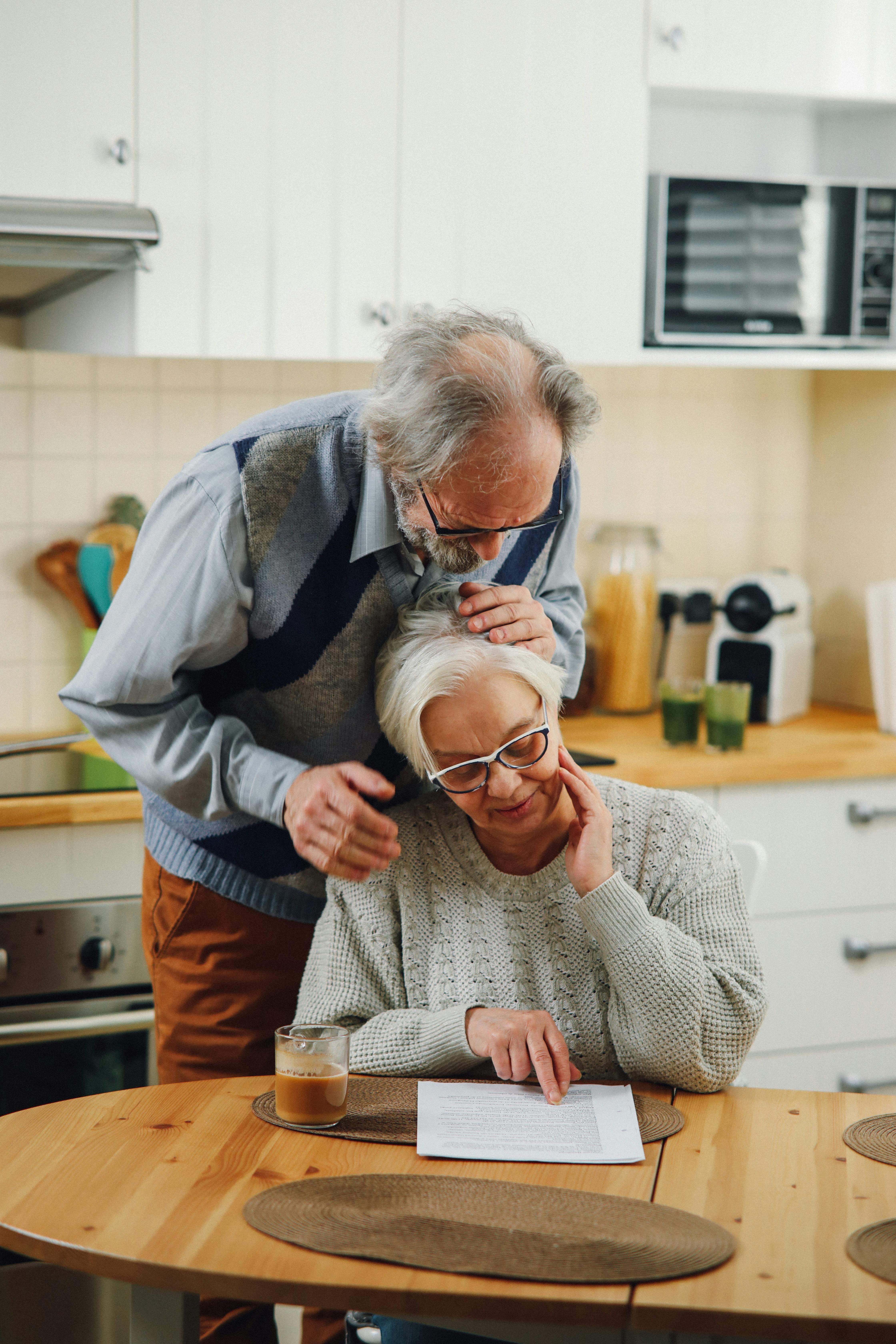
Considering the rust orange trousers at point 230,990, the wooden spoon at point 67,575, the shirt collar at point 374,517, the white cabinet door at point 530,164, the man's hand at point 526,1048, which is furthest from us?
the wooden spoon at point 67,575

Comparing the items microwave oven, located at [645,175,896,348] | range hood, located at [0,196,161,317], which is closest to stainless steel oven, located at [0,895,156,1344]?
range hood, located at [0,196,161,317]

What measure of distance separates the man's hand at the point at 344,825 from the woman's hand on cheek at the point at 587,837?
0.65 feet

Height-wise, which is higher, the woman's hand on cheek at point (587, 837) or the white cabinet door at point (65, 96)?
the white cabinet door at point (65, 96)

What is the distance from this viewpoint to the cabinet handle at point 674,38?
8.54 feet

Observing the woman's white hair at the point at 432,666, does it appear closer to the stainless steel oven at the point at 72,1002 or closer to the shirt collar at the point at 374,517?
the shirt collar at the point at 374,517

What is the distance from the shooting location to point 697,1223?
3.66 feet

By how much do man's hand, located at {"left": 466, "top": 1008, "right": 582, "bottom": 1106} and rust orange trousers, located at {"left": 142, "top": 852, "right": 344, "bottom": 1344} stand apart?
422 millimetres

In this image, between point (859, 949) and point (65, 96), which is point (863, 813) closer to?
point (859, 949)

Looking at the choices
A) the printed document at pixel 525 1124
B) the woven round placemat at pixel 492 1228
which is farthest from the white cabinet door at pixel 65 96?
the woven round placemat at pixel 492 1228

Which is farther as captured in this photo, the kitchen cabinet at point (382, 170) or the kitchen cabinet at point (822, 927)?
the kitchen cabinet at point (822, 927)

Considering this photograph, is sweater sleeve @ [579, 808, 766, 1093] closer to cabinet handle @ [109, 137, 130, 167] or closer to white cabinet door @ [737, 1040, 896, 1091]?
white cabinet door @ [737, 1040, 896, 1091]

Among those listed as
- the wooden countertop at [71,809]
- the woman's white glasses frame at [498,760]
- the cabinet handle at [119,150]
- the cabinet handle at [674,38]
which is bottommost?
the wooden countertop at [71,809]

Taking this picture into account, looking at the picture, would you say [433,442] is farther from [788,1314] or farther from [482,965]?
[788,1314]

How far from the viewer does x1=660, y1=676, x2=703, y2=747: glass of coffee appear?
104 inches
